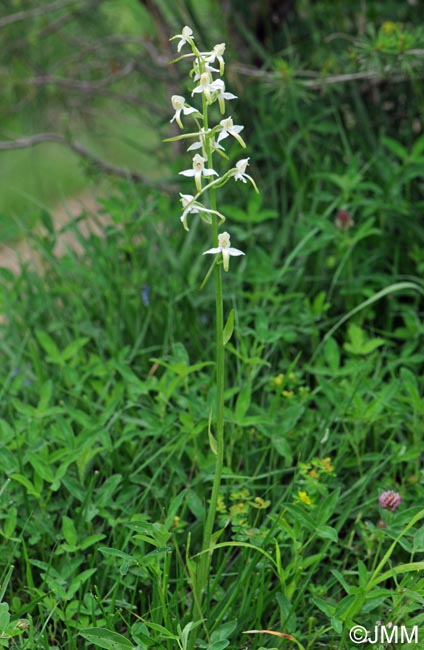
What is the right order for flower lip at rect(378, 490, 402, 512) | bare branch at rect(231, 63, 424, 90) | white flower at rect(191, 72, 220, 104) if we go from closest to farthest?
1. white flower at rect(191, 72, 220, 104)
2. flower lip at rect(378, 490, 402, 512)
3. bare branch at rect(231, 63, 424, 90)

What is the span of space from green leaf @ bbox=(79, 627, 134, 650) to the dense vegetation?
1cm

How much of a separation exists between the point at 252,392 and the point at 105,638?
836 millimetres

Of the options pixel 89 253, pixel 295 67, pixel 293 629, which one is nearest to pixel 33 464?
pixel 293 629

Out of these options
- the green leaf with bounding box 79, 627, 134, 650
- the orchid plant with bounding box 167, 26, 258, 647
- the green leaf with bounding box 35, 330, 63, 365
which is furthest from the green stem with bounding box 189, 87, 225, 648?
the green leaf with bounding box 35, 330, 63, 365

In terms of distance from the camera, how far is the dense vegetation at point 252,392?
1.46 metres

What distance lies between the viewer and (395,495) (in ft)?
5.06

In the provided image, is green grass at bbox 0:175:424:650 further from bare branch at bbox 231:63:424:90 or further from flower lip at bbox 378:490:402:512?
bare branch at bbox 231:63:424:90

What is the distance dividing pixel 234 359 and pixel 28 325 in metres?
0.66

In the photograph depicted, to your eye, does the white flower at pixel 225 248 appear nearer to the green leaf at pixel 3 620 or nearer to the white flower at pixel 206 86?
the white flower at pixel 206 86

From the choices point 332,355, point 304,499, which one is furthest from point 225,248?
point 332,355

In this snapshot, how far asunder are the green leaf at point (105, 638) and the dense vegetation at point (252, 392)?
0.01 meters

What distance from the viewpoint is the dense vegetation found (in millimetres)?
1458

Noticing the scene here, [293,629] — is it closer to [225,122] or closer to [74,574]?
[74,574]

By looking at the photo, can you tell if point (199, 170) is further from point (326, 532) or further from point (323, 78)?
point (323, 78)
